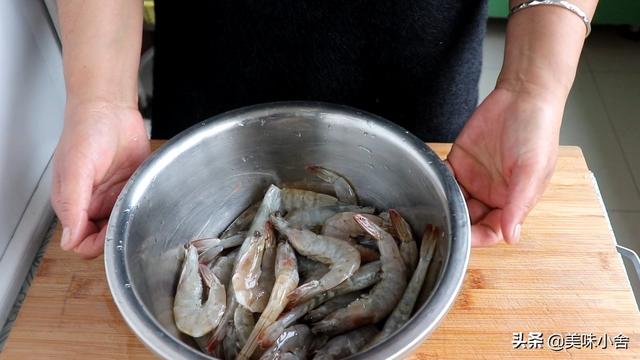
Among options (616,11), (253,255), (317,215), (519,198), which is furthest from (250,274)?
(616,11)

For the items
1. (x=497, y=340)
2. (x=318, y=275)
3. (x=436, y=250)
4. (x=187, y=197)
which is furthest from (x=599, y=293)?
(x=187, y=197)

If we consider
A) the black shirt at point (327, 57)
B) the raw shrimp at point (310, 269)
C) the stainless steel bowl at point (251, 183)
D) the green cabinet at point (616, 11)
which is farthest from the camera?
the green cabinet at point (616, 11)

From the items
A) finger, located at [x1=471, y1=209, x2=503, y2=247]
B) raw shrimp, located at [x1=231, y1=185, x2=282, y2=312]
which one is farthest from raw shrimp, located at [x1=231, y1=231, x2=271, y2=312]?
finger, located at [x1=471, y1=209, x2=503, y2=247]

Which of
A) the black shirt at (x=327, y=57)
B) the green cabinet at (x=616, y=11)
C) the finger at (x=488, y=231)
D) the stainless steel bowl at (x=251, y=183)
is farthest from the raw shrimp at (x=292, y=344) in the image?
the green cabinet at (x=616, y=11)

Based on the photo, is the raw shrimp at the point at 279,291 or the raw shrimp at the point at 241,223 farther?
the raw shrimp at the point at 241,223

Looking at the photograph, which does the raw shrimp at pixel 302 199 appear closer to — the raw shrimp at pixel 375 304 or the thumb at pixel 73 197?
the raw shrimp at pixel 375 304

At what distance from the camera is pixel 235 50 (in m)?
0.92

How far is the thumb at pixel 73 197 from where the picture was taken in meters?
0.71

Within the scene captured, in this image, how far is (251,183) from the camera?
2.84ft

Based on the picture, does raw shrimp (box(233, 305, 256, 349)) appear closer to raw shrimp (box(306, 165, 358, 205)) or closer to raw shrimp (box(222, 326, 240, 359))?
raw shrimp (box(222, 326, 240, 359))

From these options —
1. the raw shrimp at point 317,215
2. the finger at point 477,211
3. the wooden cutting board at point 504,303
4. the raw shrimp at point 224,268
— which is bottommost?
the wooden cutting board at point 504,303

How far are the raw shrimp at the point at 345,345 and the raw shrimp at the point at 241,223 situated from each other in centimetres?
24

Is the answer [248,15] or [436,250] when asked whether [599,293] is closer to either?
[436,250]

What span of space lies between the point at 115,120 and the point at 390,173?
1.21ft
